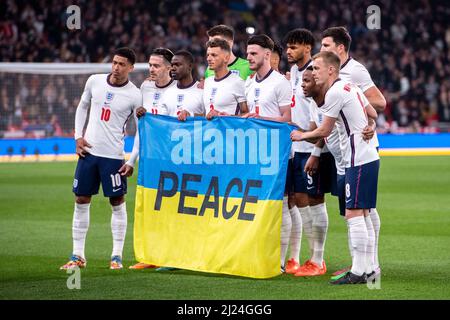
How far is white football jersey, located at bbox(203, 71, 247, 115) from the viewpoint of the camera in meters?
9.34

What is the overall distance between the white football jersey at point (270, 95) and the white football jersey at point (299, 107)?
0.15 meters

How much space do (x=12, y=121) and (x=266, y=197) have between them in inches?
744

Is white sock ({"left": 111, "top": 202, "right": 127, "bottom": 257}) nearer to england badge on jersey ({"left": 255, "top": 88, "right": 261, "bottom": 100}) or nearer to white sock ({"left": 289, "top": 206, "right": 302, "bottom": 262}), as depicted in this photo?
white sock ({"left": 289, "top": 206, "right": 302, "bottom": 262})

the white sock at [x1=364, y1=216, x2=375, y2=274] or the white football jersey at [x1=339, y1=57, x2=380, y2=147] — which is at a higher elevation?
the white football jersey at [x1=339, y1=57, x2=380, y2=147]

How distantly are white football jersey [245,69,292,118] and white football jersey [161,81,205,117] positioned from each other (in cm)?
64

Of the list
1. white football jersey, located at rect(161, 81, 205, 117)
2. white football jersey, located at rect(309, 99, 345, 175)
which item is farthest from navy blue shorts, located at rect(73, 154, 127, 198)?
white football jersey, located at rect(309, 99, 345, 175)

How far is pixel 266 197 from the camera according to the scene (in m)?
8.69

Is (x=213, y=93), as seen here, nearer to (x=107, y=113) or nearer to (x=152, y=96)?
(x=152, y=96)

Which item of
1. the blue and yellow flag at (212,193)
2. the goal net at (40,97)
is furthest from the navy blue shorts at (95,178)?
the goal net at (40,97)

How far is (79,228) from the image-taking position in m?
9.78

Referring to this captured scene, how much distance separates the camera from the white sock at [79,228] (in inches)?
384

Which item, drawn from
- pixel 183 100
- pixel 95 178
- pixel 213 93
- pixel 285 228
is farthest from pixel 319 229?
pixel 95 178

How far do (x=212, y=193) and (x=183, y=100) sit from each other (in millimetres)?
1181
